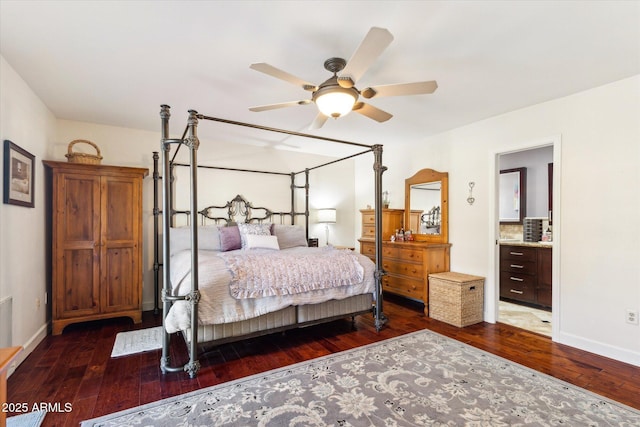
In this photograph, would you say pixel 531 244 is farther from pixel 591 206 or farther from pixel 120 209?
pixel 120 209

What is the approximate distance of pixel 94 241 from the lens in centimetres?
355

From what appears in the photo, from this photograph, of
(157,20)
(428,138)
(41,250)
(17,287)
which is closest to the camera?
(157,20)

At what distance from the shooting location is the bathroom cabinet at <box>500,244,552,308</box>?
13.9 ft

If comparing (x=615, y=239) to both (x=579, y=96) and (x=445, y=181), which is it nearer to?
(x=579, y=96)

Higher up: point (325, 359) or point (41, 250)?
point (41, 250)

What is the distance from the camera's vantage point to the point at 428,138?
4703 mm

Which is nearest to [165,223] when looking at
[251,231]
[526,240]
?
[251,231]

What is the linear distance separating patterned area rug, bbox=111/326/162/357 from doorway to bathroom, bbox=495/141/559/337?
156 inches

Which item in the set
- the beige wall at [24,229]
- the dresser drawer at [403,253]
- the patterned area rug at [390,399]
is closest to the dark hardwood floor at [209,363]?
the patterned area rug at [390,399]

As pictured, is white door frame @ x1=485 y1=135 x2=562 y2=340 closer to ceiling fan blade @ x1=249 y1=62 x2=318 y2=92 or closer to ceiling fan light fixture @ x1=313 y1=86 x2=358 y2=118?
ceiling fan light fixture @ x1=313 y1=86 x2=358 y2=118

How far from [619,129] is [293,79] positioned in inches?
118

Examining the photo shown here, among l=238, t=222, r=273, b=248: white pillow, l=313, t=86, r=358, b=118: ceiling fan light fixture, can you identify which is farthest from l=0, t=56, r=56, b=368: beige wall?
l=313, t=86, r=358, b=118: ceiling fan light fixture

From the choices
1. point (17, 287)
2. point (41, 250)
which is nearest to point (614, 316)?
point (17, 287)

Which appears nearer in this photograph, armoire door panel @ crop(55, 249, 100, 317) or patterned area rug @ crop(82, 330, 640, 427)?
patterned area rug @ crop(82, 330, 640, 427)
